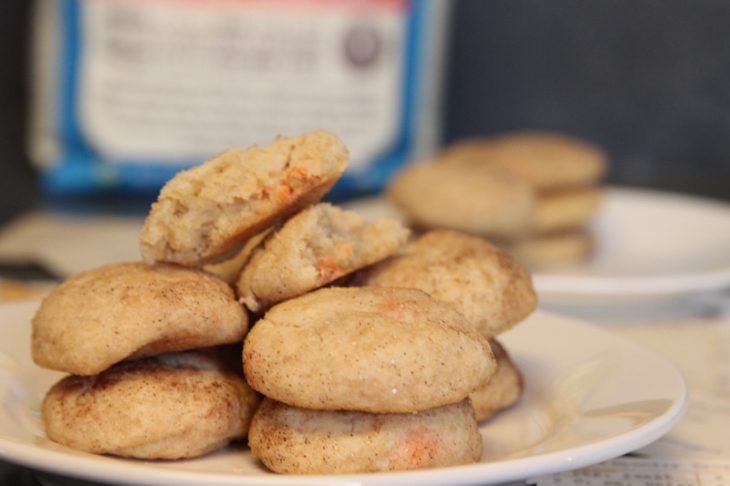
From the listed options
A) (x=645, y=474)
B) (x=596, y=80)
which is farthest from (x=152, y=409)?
(x=596, y=80)

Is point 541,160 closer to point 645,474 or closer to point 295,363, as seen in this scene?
point 645,474

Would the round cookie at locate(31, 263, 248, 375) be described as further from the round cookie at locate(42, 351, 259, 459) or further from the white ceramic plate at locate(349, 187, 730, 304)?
the white ceramic plate at locate(349, 187, 730, 304)

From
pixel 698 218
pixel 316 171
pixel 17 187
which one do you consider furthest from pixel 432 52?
pixel 316 171

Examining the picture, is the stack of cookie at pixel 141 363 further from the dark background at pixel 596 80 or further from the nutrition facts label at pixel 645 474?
the dark background at pixel 596 80

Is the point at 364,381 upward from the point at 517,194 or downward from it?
upward

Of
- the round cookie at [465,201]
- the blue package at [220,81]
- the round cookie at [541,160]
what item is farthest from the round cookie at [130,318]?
the blue package at [220,81]

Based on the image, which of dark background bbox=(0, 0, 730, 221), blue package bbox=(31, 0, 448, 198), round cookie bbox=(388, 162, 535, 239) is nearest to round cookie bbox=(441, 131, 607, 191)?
round cookie bbox=(388, 162, 535, 239)
